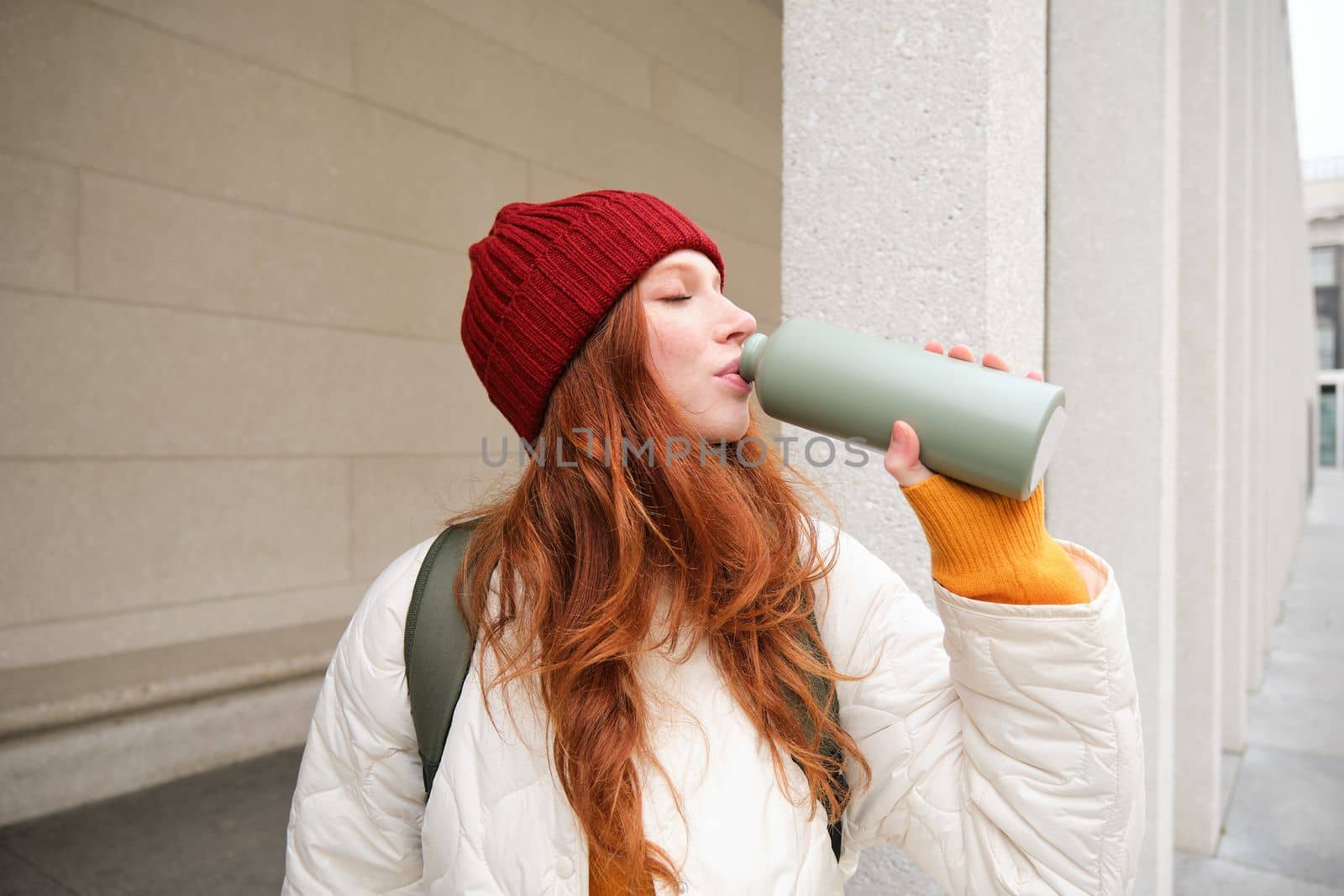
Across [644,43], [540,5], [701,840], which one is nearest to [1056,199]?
[701,840]

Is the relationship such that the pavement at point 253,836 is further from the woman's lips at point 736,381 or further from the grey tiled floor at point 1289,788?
the woman's lips at point 736,381

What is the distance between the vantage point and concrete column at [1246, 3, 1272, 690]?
15.1ft

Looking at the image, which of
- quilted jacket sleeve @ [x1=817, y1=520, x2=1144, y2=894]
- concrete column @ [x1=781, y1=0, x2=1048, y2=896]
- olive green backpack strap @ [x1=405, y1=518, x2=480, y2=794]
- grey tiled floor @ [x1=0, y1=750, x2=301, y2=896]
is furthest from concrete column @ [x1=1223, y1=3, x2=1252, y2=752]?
grey tiled floor @ [x1=0, y1=750, x2=301, y2=896]

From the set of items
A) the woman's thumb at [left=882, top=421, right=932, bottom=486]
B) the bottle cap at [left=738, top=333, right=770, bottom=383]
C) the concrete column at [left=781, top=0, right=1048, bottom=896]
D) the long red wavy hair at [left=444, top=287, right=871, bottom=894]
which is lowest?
the long red wavy hair at [left=444, top=287, right=871, bottom=894]

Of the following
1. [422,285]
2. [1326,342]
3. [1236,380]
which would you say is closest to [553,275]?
[422,285]

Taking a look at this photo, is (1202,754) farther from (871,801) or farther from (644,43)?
(644,43)

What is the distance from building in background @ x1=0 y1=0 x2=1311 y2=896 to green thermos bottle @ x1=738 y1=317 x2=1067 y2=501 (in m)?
0.62

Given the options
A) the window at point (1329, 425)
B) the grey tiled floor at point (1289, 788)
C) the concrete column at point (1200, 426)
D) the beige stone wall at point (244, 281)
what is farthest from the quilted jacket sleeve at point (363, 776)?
the window at point (1329, 425)

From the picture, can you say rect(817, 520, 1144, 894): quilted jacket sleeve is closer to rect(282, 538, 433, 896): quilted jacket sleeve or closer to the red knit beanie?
the red knit beanie

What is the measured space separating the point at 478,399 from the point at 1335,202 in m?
29.2

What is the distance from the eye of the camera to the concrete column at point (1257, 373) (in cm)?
461

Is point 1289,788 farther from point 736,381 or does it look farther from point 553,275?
point 553,275

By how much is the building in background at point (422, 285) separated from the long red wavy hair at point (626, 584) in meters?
0.56

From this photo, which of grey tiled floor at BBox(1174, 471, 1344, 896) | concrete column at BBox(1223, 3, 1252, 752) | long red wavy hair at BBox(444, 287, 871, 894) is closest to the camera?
long red wavy hair at BBox(444, 287, 871, 894)
